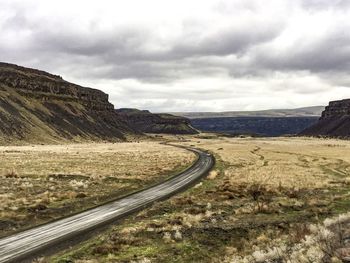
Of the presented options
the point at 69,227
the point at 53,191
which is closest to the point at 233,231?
the point at 69,227

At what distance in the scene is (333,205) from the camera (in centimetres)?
2789

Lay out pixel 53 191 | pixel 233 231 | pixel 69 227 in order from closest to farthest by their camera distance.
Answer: pixel 233 231 < pixel 69 227 < pixel 53 191

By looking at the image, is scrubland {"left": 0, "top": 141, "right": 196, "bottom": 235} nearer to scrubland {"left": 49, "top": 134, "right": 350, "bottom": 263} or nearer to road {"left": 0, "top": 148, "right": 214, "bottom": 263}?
road {"left": 0, "top": 148, "right": 214, "bottom": 263}

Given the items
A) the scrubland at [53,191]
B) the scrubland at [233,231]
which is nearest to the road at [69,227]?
the scrubland at [233,231]

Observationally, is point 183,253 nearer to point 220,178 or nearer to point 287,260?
point 287,260

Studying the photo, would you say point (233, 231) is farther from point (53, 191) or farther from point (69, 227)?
point (53, 191)

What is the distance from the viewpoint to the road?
18.4 metres

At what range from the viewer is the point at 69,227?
23.0 metres

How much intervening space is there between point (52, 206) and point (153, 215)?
772 cm

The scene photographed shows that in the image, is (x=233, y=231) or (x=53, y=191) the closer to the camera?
(x=233, y=231)

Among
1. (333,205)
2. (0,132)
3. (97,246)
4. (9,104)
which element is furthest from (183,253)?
(9,104)

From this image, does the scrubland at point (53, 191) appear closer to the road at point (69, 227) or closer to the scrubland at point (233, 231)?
the road at point (69, 227)

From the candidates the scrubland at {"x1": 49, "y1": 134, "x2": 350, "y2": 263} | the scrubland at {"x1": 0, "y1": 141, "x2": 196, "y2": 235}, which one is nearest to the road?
the scrubland at {"x1": 49, "y1": 134, "x2": 350, "y2": 263}

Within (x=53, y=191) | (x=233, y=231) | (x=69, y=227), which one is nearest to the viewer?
(x=233, y=231)
